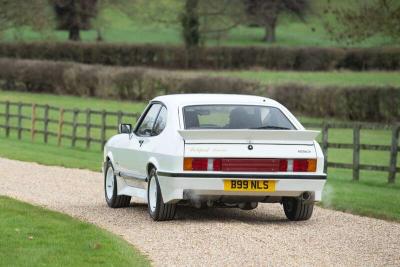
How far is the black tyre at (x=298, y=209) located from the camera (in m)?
13.7

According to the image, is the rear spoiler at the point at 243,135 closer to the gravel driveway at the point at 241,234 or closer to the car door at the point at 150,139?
the car door at the point at 150,139

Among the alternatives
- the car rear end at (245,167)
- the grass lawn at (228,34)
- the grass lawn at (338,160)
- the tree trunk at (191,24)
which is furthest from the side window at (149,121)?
the grass lawn at (228,34)

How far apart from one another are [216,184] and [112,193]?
293cm

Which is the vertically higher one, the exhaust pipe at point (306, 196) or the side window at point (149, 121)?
the side window at point (149, 121)

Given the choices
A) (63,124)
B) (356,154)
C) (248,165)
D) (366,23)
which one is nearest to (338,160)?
(366,23)

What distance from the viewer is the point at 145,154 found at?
13.8m

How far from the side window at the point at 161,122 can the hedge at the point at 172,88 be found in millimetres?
→ 29279

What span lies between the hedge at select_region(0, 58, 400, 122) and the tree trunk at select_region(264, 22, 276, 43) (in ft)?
120

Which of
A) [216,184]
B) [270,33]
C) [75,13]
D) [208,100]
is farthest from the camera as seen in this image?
[270,33]

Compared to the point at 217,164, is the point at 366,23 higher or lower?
lower

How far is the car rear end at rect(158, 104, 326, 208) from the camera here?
41.9ft

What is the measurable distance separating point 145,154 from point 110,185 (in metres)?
1.85

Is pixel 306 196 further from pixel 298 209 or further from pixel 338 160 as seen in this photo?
pixel 338 160

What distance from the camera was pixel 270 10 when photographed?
298 ft
